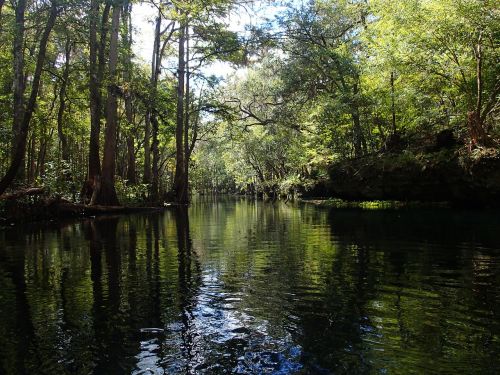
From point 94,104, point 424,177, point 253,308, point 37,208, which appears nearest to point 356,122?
point 424,177

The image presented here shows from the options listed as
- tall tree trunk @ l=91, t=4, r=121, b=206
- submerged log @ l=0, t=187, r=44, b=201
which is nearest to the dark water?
submerged log @ l=0, t=187, r=44, b=201

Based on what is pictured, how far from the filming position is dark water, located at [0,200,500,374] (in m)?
4.09

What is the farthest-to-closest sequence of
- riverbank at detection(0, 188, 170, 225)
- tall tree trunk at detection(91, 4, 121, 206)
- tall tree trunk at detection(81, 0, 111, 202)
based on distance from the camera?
tall tree trunk at detection(91, 4, 121, 206) < tall tree trunk at detection(81, 0, 111, 202) < riverbank at detection(0, 188, 170, 225)

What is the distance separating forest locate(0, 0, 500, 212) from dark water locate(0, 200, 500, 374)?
9496 millimetres

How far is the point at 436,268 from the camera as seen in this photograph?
8.02 m

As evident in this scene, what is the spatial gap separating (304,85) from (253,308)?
27808 millimetres

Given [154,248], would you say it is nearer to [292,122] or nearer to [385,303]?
[385,303]

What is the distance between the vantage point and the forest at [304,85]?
18766 millimetres

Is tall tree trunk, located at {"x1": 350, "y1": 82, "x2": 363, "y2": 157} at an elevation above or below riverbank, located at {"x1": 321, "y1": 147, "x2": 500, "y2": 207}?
above

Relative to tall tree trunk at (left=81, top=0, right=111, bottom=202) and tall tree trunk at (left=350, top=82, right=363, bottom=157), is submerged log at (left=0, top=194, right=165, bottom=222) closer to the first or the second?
tall tree trunk at (left=81, top=0, right=111, bottom=202)

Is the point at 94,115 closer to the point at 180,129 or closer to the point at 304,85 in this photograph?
the point at 180,129

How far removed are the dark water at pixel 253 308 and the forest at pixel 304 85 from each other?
950cm

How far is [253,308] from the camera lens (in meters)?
5.77

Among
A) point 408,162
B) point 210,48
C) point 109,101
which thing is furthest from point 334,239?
point 210,48
